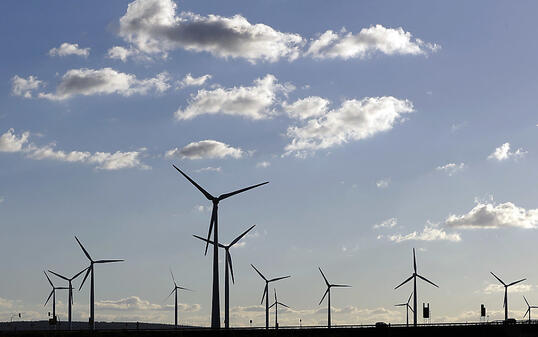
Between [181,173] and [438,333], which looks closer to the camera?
[181,173]

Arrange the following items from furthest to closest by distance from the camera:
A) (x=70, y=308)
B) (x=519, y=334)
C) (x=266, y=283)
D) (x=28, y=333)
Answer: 1. (x=266, y=283)
2. (x=70, y=308)
3. (x=519, y=334)
4. (x=28, y=333)

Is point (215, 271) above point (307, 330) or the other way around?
above

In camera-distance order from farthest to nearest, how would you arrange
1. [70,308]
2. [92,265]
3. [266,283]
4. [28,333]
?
[266,283] < [70,308] < [92,265] < [28,333]

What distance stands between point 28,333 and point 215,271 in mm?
23301

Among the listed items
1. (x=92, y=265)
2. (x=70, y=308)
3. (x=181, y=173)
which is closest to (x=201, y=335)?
(x=181, y=173)

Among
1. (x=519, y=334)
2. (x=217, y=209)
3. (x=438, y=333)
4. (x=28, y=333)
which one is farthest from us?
(x=519, y=334)

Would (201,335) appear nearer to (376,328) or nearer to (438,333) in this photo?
(376,328)

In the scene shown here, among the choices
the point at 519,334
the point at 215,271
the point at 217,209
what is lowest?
the point at 519,334

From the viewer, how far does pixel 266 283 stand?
19675 cm

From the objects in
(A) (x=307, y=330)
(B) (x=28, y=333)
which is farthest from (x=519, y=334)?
(B) (x=28, y=333)

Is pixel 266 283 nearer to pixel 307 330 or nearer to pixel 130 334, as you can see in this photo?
pixel 307 330

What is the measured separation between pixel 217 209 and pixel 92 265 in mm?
48649

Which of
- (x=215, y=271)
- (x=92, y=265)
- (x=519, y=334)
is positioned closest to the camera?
(x=215, y=271)

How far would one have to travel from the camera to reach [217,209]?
12694 centimetres
